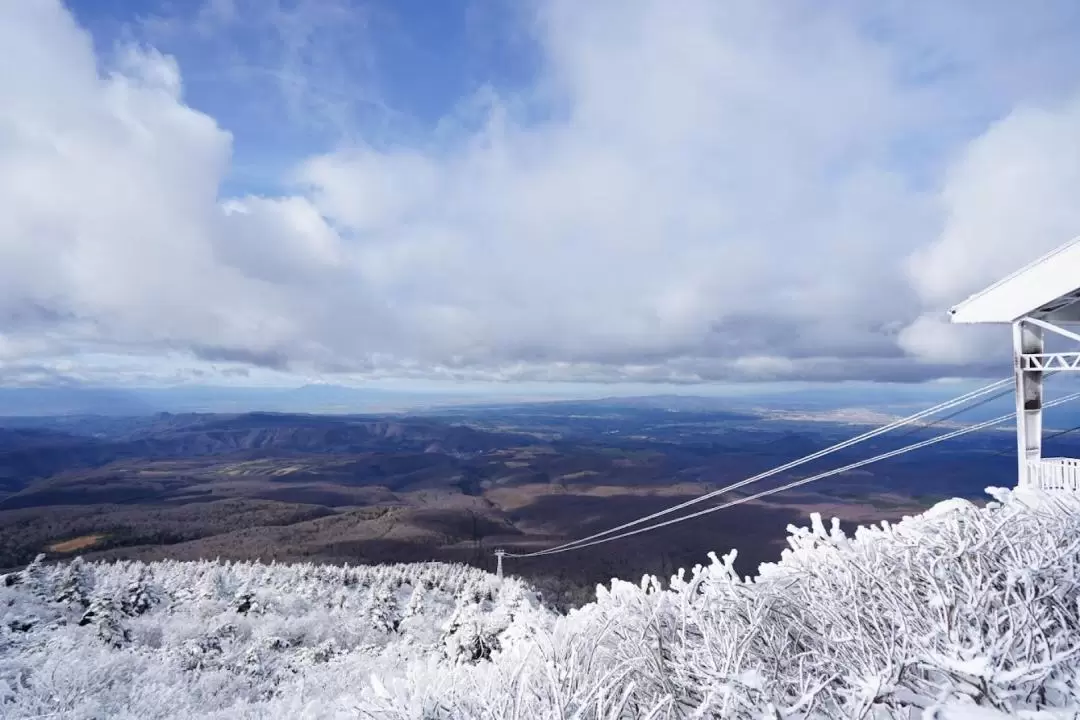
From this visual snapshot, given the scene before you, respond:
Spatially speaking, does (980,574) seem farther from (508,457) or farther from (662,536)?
(508,457)

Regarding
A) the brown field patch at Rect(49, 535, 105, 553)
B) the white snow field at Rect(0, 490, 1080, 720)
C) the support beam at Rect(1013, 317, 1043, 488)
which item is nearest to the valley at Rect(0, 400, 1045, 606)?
the brown field patch at Rect(49, 535, 105, 553)

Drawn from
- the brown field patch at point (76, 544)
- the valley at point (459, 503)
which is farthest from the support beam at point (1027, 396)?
the brown field patch at point (76, 544)

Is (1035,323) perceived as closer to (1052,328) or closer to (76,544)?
(1052,328)

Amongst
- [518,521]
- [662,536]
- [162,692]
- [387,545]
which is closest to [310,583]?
[162,692]

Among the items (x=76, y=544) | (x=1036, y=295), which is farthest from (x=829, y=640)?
(x=76, y=544)

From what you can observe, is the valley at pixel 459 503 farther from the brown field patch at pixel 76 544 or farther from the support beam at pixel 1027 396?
the support beam at pixel 1027 396

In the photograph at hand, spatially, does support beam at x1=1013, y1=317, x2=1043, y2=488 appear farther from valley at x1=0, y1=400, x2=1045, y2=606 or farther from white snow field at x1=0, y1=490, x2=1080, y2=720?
valley at x1=0, y1=400, x2=1045, y2=606
